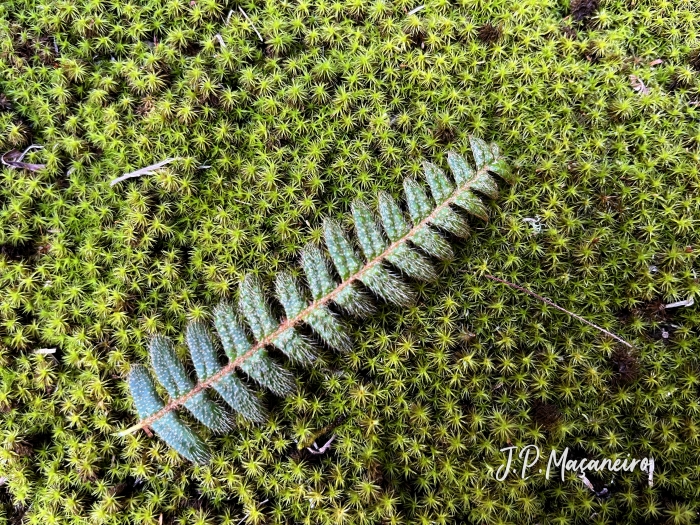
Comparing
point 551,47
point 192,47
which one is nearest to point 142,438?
point 192,47

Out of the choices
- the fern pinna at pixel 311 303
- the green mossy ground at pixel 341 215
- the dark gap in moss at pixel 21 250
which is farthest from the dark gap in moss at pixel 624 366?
the dark gap in moss at pixel 21 250

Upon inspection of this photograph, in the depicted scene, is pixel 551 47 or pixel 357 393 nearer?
pixel 357 393

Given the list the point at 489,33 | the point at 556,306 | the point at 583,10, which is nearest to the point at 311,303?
the point at 556,306

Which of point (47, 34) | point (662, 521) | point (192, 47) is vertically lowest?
point (662, 521)

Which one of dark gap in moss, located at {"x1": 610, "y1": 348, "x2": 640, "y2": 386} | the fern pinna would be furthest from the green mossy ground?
the fern pinna

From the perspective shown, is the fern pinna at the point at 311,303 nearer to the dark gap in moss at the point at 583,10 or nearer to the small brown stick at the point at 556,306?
the small brown stick at the point at 556,306

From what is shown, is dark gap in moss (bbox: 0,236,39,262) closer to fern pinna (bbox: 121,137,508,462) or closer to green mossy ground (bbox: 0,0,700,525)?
green mossy ground (bbox: 0,0,700,525)

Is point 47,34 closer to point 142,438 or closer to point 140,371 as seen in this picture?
point 140,371
